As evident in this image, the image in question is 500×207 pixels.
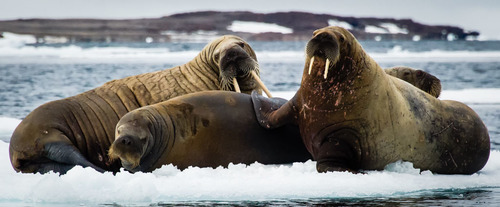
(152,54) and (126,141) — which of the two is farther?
(152,54)

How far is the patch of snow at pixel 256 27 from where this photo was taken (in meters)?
72.2

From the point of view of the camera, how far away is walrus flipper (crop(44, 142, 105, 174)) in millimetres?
5488

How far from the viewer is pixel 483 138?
19.0 ft

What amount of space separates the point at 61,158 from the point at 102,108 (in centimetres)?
89

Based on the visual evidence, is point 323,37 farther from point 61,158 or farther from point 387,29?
point 387,29

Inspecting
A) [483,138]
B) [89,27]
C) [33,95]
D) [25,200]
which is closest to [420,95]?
[483,138]

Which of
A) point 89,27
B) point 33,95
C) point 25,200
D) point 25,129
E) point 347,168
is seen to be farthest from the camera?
point 89,27

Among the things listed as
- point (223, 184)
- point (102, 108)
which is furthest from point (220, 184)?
point (102, 108)

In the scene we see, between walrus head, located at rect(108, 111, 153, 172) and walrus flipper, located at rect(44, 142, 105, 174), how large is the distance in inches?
15.5

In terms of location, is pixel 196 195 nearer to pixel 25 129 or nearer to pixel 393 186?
pixel 393 186

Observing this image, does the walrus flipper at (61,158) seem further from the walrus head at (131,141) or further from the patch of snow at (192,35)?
the patch of snow at (192,35)

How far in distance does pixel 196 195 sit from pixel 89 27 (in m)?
72.3

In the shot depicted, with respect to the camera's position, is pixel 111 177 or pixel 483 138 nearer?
pixel 111 177

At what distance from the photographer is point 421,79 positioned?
22.2 ft
